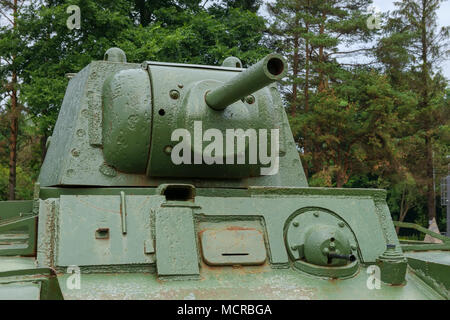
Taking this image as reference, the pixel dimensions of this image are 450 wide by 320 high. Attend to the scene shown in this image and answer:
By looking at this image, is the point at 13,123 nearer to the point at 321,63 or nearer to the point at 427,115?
the point at 321,63

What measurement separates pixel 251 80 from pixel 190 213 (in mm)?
1167

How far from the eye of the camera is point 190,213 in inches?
181

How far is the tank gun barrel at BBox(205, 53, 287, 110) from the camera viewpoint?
4.32 meters

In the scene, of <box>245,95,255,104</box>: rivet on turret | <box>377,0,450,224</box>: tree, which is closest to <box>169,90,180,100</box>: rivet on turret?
<box>245,95,255,104</box>: rivet on turret

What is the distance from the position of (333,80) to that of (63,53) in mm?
10361

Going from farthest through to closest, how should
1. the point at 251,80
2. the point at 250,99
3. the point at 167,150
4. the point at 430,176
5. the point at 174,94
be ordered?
the point at 430,176 < the point at 250,99 < the point at 174,94 < the point at 167,150 < the point at 251,80

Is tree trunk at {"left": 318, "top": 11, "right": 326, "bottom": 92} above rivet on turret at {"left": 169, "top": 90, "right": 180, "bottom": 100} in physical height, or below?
above

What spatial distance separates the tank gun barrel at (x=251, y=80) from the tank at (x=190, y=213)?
0.01 metres

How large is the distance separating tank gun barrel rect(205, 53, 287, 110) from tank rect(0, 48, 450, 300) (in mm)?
12

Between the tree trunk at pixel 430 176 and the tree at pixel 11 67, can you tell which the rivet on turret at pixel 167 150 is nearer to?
the tree at pixel 11 67

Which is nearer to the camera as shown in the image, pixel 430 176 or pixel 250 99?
pixel 250 99

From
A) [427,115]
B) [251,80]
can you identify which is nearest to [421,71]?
[427,115]

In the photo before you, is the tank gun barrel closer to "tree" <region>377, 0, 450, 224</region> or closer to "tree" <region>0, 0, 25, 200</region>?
"tree" <region>0, 0, 25, 200</region>

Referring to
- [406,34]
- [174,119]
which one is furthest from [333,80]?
[174,119]
